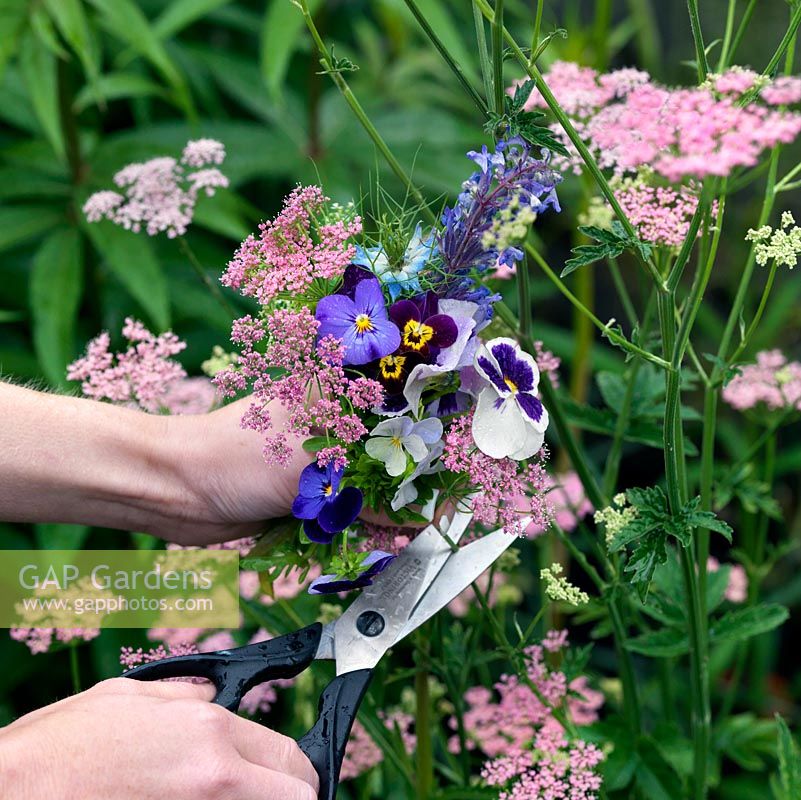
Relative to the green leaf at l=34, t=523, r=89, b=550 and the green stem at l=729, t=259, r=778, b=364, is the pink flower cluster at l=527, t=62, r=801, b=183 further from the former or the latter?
the green leaf at l=34, t=523, r=89, b=550

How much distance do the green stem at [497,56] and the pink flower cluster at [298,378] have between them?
0.18 meters

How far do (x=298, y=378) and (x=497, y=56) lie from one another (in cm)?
23

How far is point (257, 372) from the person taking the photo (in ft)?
2.00

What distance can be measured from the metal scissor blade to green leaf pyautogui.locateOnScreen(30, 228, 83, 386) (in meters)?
0.63

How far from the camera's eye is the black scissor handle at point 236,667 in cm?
68

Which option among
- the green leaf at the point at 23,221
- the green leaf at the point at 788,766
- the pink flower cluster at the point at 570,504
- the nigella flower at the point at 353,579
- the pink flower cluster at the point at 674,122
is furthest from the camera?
the green leaf at the point at 23,221

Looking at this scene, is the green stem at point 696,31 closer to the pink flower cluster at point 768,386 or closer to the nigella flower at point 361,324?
the nigella flower at point 361,324

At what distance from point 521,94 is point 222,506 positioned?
1.29ft

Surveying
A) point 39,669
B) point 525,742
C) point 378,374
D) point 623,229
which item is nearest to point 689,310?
point 623,229

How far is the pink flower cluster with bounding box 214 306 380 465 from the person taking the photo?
59cm

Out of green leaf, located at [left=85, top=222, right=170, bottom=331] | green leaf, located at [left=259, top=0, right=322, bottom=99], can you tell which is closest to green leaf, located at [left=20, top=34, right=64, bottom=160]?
green leaf, located at [left=85, top=222, right=170, bottom=331]

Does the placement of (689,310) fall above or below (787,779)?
above

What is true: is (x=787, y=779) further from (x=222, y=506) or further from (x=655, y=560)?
(x=222, y=506)

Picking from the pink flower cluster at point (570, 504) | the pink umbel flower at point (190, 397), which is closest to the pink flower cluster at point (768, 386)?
the pink flower cluster at point (570, 504)
